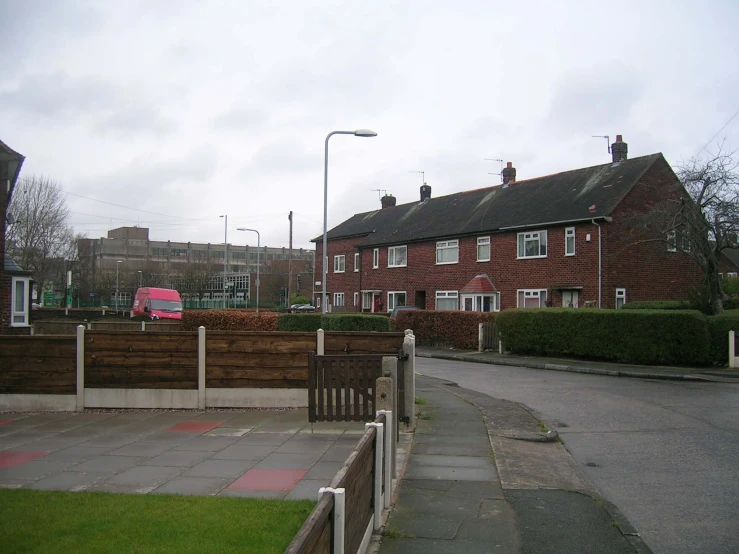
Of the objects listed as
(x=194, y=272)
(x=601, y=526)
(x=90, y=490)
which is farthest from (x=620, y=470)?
(x=194, y=272)

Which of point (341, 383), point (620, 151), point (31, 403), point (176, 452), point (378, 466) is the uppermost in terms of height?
point (620, 151)

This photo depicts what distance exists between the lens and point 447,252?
39.2 m

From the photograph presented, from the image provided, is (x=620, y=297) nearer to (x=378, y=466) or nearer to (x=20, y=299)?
(x=20, y=299)

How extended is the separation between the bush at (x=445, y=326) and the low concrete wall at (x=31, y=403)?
19.1 metres

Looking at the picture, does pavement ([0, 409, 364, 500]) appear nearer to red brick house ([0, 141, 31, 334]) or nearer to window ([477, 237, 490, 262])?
red brick house ([0, 141, 31, 334])

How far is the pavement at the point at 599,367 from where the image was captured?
1820 cm

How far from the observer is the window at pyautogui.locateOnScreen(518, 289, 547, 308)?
108 ft

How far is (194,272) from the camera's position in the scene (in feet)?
261

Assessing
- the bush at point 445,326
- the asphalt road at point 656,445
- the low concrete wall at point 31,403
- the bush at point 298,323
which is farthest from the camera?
the bush at point 445,326

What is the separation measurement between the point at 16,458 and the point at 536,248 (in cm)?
2870

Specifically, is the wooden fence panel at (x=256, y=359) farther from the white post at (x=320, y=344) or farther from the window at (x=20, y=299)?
the window at (x=20, y=299)

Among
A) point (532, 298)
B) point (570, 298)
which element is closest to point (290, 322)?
point (570, 298)

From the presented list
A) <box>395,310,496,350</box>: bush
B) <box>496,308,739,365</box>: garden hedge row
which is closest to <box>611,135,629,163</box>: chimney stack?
<box>395,310,496,350</box>: bush

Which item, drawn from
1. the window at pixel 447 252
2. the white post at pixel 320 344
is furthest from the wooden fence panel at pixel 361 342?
the window at pixel 447 252
